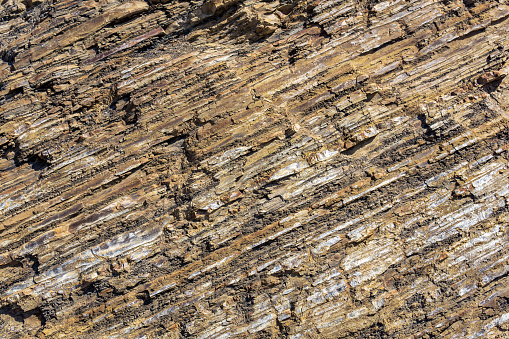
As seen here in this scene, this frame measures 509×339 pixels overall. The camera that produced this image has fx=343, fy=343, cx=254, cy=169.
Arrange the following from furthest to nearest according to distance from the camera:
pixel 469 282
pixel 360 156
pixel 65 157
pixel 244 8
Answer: pixel 244 8, pixel 65 157, pixel 360 156, pixel 469 282

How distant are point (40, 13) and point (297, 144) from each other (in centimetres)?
642

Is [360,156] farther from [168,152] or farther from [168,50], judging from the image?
[168,50]

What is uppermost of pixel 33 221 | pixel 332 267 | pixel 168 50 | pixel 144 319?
pixel 168 50

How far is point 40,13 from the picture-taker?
24.6 ft

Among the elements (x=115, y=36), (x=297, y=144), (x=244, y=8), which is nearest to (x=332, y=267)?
(x=297, y=144)

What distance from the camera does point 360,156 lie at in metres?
5.71

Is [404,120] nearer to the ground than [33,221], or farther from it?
farther from it

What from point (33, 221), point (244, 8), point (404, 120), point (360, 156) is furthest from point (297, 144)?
point (33, 221)

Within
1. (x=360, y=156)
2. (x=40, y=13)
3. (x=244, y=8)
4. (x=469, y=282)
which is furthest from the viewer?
(x=40, y=13)

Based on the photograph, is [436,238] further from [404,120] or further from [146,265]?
[146,265]

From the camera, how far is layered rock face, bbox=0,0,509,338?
527cm

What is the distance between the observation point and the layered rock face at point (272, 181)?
527 centimetres

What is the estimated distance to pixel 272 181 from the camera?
5633 mm

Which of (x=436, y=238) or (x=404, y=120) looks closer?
(x=436, y=238)
